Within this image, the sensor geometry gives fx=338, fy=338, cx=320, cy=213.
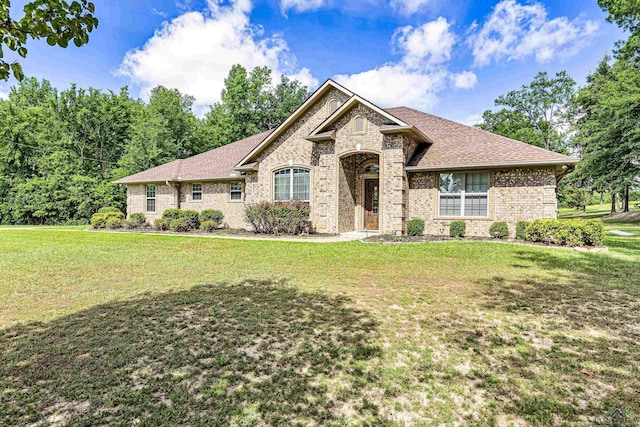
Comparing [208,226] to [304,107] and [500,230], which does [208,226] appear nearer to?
[304,107]

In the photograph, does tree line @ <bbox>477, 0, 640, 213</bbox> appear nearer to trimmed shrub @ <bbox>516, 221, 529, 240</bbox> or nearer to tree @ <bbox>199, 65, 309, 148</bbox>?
trimmed shrub @ <bbox>516, 221, 529, 240</bbox>

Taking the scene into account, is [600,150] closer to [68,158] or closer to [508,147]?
[508,147]

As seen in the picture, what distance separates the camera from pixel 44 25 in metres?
2.59

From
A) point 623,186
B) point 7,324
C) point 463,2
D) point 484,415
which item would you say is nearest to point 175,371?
point 484,415

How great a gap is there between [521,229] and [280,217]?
33.3 feet

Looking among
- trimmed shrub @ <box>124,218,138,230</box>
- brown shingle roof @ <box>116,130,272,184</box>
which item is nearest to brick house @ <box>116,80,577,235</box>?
brown shingle roof @ <box>116,130,272,184</box>

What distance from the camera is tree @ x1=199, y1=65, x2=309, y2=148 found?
37031mm

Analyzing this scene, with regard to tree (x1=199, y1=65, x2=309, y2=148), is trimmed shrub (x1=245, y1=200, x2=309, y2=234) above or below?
below

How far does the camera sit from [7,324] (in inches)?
177

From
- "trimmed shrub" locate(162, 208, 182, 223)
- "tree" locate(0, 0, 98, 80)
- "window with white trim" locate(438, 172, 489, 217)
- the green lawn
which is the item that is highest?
"tree" locate(0, 0, 98, 80)

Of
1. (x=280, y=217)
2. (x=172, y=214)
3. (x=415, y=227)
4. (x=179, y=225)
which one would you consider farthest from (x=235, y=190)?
(x=415, y=227)

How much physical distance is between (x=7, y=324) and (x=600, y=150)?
105 feet

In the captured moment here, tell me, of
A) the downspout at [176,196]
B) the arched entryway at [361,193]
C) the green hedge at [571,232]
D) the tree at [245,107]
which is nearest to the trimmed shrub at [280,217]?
the arched entryway at [361,193]

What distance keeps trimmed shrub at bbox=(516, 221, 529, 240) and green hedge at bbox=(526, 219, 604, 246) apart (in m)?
0.63
